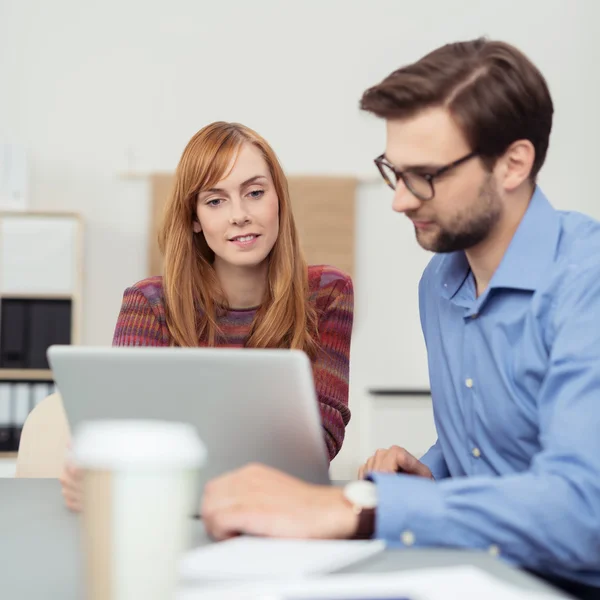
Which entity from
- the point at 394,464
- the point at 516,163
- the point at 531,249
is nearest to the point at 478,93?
the point at 516,163

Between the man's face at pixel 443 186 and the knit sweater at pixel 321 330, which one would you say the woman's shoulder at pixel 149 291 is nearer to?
the knit sweater at pixel 321 330

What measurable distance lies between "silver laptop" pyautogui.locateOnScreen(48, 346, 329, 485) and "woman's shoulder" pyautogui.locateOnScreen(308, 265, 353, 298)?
883mm

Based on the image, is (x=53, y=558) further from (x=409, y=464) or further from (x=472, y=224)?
(x=472, y=224)

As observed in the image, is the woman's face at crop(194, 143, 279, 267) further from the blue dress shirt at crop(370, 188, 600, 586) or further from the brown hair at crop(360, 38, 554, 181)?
the brown hair at crop(360, 38, 554, 181)

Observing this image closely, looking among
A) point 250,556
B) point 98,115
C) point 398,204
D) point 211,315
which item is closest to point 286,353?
point 250,556

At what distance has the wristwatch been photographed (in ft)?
3.07

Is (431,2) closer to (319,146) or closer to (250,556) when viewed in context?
(319,146)

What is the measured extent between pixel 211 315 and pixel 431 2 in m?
3.02

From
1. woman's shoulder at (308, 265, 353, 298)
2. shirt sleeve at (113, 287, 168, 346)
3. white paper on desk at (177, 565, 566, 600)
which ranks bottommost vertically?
white paper on desk at (177, 565, 566, 600)

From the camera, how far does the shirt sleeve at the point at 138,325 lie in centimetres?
180

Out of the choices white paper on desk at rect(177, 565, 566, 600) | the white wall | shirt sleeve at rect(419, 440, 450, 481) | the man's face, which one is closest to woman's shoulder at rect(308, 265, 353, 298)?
shirt sleeve at rect(419, 440, 450, 481)

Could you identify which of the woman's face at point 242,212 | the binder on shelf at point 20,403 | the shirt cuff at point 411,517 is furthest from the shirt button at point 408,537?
the binder on shelf at point 20,403

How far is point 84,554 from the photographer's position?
0.63 metres

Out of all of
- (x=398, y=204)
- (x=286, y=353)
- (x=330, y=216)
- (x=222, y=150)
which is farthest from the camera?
(x=330, y=216)
